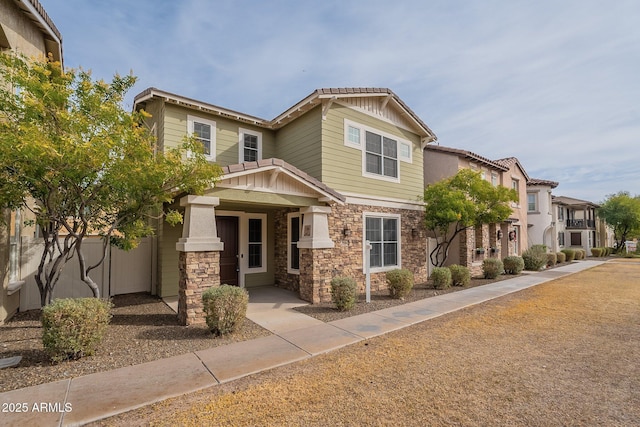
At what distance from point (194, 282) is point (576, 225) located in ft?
130

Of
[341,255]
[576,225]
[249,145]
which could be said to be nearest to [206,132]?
[249,145]

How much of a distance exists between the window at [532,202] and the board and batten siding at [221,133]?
23593 mm

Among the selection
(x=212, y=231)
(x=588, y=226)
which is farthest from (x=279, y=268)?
(x=588, y=226)

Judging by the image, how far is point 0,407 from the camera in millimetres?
3545

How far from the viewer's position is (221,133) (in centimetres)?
1052

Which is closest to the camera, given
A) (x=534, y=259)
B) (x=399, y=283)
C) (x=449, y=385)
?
(x=449, y=385)

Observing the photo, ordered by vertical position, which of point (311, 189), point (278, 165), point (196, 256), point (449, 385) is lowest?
point (449, 385)

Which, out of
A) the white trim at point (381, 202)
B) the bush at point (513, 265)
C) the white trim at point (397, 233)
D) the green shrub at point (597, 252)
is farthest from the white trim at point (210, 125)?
the green shrub at point (597, 252)

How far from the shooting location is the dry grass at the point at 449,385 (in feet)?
11.1

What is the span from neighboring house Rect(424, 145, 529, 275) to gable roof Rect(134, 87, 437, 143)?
11.0 ft

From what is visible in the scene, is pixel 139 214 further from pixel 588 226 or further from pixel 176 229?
pixel 588 226

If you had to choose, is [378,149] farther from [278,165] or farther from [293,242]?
[278,165]

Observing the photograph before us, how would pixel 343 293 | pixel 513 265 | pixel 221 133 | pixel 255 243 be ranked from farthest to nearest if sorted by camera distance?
1. pixel 513 265
2. pixel 255 243
3. pixel 221 133
4. pixel 343 293

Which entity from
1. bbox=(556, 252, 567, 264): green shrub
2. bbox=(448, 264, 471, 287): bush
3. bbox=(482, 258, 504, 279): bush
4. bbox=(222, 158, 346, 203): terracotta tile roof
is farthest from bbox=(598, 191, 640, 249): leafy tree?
bbox=(222, 158, 346, 203): terracotta tile roof
